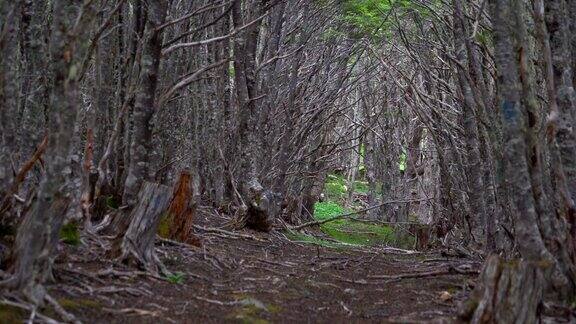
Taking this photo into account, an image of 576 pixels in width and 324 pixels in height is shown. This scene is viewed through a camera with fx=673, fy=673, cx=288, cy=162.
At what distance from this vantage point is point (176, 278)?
17.3 feet

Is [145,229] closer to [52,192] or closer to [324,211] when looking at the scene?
[52,192]

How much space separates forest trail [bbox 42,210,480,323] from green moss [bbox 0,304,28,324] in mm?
351

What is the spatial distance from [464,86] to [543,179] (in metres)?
3.16

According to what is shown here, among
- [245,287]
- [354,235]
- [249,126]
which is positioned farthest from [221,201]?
[245,287]

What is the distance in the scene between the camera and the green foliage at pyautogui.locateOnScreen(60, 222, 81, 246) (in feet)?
17.4

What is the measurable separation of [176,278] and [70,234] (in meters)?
0.92

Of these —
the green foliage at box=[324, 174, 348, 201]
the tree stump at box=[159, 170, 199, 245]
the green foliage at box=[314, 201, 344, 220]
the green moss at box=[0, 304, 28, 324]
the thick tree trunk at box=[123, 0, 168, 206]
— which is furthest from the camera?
the green foliage at box=[324, 174, 348, 201]

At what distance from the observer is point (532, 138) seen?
4984mm

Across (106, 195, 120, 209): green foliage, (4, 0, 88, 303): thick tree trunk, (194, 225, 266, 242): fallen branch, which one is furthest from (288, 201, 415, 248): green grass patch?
(4, 0, 88, 303): thick tree trunk

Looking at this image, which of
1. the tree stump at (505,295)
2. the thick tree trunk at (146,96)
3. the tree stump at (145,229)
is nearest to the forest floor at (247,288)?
the tree stump at (145,229)

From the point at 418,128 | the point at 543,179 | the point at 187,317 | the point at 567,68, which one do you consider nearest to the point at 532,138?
the point at 543,179

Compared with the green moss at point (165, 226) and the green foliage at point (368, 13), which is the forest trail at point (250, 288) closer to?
the green moss at point (165, 226)

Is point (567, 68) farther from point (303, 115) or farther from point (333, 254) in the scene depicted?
point (303, 115)

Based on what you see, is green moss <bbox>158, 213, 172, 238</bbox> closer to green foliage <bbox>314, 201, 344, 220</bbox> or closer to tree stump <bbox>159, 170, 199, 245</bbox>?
tree stump <bbox>159, 170, 199, 245</bbox>
